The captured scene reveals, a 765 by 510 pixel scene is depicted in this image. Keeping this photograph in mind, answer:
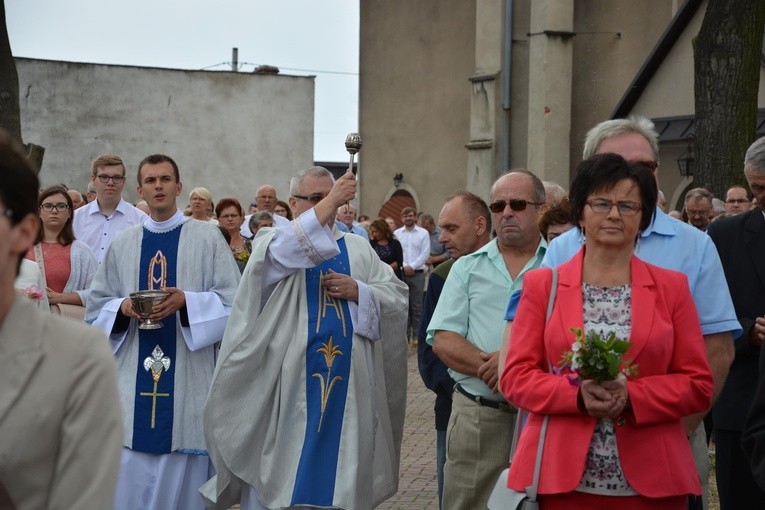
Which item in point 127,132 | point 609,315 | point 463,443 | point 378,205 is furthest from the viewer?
point 127,132

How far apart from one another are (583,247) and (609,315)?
0.98ft

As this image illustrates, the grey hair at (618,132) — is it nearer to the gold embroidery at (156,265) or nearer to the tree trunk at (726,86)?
the gold embroidery at (156,265)

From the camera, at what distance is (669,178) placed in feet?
78.3

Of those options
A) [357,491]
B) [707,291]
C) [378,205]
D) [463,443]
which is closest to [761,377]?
[707,291]

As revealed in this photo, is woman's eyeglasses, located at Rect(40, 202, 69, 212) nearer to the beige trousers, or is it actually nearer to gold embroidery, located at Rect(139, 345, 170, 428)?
gold embroidery, located at Rect(139, 345, 170, 428)

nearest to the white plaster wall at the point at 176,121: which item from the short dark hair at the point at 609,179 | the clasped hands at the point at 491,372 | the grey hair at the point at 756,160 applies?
the clasped hands at the point at 491,372

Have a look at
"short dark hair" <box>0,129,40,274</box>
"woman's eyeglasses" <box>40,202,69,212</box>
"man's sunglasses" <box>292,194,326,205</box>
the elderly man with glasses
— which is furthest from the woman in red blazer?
the elderly man with glasses

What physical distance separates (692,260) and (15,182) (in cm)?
294

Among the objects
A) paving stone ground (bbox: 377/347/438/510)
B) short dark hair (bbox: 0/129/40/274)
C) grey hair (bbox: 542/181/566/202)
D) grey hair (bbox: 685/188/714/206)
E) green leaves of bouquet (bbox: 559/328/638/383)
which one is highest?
grey hair (bbox: 685/188/714/206)

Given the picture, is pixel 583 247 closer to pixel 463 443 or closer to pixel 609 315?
pixel 609 315

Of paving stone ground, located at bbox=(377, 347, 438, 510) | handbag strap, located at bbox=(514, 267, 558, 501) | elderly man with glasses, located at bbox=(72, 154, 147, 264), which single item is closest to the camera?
handbag strap, located at bbox=(514, 267, 558, 501)

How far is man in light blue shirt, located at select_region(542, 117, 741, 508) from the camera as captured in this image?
16.1ft

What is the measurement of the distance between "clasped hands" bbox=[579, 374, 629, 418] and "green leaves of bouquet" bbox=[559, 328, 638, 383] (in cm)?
3

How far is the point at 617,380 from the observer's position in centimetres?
429
